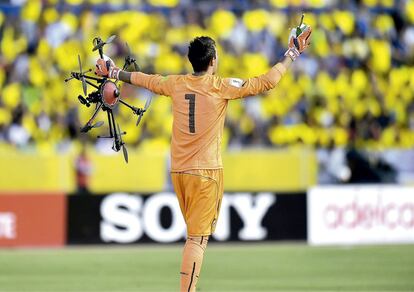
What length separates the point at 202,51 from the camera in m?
7.83

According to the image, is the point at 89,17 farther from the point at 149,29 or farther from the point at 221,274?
the point at 221,274

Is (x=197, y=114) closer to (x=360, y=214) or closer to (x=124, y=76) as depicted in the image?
(x=124, y=76)

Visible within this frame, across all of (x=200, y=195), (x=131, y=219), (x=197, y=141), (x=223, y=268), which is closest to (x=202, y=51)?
(x=197, y=141)

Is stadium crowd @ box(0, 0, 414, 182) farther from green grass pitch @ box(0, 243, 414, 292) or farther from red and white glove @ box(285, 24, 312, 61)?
red and white glove @ box(285, 24, 312, 61)

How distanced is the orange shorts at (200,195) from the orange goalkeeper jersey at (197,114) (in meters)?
0.06

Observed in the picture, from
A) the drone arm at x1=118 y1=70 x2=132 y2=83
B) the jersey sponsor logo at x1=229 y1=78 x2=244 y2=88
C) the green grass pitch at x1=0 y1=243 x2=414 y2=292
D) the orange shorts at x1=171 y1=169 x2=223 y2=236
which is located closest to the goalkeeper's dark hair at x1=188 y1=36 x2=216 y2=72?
the jersey sponsor logo at x1=229 y1=78 x2=244 y2=88

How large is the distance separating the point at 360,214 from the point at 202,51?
10.1 metres

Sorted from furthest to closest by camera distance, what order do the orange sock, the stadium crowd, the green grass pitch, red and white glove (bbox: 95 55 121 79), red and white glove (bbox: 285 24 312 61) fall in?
the stadium crowd
the green grass pitch
red and white glove (bbox: 95 55 121 79)
red and white glove (bbox: 285 24 312 61)
the orange sock

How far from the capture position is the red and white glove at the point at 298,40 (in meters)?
8.06

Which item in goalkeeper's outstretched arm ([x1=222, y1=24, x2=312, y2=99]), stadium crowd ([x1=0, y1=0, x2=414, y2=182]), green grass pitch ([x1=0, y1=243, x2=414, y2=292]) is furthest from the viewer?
stadium crowd ([x1=0, y1=0, x2=414, y2=182])

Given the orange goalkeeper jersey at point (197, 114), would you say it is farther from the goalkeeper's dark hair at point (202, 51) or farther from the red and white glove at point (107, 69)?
the red and white glove at point (107, 69)

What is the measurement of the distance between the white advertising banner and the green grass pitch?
2.15 feet

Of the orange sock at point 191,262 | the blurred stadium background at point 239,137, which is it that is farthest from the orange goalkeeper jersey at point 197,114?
the blurred stadium background at point 239,137

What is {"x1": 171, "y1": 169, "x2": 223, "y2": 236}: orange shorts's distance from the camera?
7.95 meters
